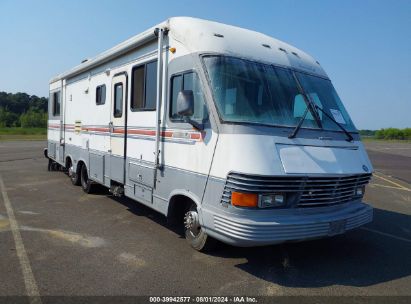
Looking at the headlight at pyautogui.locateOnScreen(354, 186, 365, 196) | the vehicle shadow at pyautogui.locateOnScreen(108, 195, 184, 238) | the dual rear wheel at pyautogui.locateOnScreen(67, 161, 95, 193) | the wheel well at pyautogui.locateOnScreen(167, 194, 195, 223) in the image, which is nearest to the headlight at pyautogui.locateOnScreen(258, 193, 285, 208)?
the wheel well at pyautogui.locateOnScreen(167, 194, 195, 223)

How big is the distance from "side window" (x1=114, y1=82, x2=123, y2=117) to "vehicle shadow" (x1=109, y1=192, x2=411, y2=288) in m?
2.19

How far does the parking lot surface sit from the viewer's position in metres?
4.40

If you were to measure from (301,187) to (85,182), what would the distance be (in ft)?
21.1

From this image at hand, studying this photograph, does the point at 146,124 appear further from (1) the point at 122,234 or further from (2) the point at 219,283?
(2) the point at 219,283

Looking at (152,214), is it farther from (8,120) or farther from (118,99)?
(8,120)

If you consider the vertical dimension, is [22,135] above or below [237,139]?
below

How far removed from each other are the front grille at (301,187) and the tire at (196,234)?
0.81 m

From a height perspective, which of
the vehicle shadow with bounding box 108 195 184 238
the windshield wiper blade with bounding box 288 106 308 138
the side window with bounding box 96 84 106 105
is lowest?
the vehicle shadow with bounding box 108 195 184 238

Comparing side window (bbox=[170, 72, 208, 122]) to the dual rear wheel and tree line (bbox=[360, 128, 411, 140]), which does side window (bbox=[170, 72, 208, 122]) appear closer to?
the dual rear wheel

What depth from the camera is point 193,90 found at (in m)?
5.16

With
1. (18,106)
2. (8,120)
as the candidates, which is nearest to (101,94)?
(8,120)

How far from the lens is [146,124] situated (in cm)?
632

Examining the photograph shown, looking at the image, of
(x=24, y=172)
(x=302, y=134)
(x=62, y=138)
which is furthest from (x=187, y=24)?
(x=24, y=172)

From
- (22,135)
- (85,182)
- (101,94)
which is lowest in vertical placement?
(22,135)
